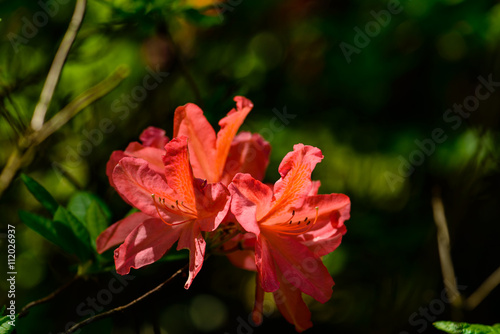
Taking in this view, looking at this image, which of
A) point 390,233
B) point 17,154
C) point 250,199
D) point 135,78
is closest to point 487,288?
point 390,233

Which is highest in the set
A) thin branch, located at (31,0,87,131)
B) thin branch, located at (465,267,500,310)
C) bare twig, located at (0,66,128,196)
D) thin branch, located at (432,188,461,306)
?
thin branch, located at (31,0,87,131)

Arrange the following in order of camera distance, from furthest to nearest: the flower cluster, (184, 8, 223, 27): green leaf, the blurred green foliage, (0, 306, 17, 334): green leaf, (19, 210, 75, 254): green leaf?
the blurred green foliage, (184, 8, 223, 27): green leaf, (19, 210, 75, 254): green leaf, the flower cluster, (0, 306, 17, 334): green leaf

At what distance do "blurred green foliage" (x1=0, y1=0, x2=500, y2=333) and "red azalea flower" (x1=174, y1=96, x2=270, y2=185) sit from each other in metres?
0.66

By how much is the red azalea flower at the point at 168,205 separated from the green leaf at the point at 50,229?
0.16 metres

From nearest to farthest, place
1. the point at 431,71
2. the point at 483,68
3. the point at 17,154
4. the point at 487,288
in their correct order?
1. the point at 17,154
2. the point at 487,288
3. the point at 483,68
4. the point at 431,71

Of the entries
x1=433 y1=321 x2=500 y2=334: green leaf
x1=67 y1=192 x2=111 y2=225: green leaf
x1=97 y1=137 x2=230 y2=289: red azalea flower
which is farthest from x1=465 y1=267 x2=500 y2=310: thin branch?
x1=67 y1=192 x2=111 y2=225: green leaf

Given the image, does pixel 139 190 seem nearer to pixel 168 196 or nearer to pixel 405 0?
pixel 168 196

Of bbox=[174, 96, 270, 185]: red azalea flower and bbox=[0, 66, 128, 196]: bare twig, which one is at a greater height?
bbox=[0, 66, 128, 196]: bare twig

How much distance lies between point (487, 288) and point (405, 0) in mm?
1223

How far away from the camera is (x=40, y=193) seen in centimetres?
116

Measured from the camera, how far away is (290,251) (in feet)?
3.46

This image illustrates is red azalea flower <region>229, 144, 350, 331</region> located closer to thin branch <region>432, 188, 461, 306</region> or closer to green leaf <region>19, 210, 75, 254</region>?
green leaf <region>19, 210, 75, 254</region>

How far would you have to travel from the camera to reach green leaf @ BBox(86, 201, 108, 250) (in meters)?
1.20

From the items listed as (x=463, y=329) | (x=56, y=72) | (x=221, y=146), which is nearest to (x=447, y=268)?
(x=463, y=329)
